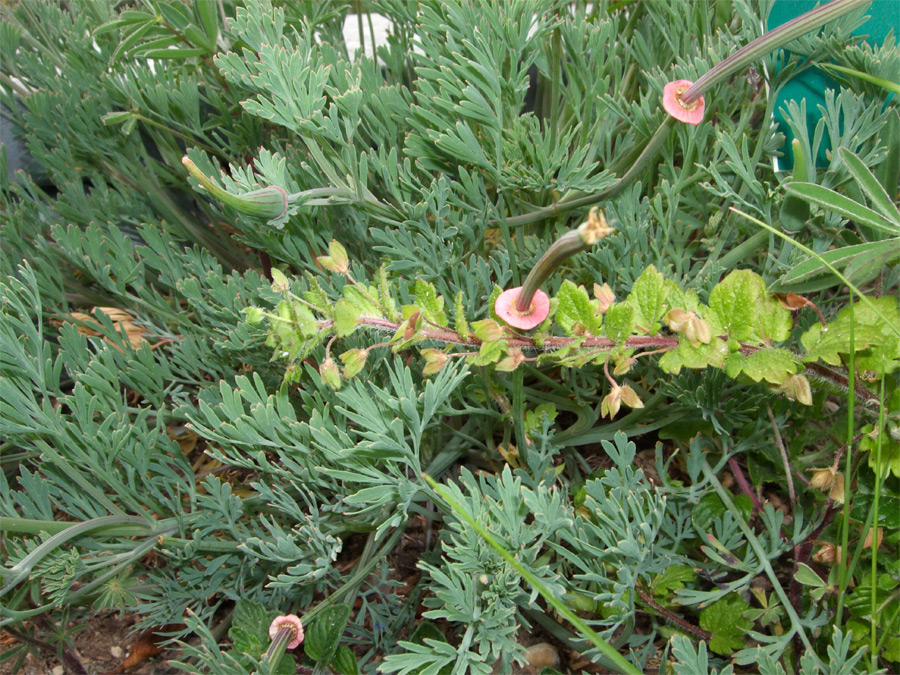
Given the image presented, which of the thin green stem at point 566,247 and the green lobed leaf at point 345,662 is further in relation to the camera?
the green lobed leaf at point 345,662

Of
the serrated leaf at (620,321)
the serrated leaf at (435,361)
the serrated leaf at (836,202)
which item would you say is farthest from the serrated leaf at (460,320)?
the serrated leaf at (836,202)

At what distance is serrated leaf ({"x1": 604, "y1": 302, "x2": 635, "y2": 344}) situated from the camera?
573 millimetres

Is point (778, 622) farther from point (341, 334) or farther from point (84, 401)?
point (84, 401)

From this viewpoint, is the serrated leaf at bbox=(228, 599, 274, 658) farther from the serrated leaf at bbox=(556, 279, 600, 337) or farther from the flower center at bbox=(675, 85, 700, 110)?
the flower center at bbox=(675, 85, 700, 110)

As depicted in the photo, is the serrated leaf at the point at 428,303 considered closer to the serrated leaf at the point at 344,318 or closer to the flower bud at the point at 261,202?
the serrated leaf at the point at 344,318

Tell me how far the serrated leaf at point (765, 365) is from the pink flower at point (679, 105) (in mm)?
251

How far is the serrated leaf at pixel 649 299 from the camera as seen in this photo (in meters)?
0.60

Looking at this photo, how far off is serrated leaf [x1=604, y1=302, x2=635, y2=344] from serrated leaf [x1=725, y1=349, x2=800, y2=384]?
107 millimetres

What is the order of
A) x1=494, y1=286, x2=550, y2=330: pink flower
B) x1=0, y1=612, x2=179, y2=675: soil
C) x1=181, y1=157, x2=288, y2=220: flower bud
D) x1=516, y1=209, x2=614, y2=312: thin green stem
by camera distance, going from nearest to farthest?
x1=516, y1=209, x2=614, y2=312: thin green stem → x1=494, y1=286, x2=550, y2=330: pink flower → x1=181, y1=157, x2=288, y2=220: flower bud → x1=0, y1=612, x2=179, y2=675: soil

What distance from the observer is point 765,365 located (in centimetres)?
61

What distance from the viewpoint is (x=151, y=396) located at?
0.94 m

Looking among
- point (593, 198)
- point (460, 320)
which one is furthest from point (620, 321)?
point (593, 198)

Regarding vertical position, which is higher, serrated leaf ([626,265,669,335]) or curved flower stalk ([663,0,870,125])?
curved flower stalk ([663,0,870,125])

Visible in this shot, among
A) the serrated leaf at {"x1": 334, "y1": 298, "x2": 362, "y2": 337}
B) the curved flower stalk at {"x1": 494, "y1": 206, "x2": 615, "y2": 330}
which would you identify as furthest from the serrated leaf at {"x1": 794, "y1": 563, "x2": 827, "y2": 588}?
the serrated leaf at {"x1": 334, "y1": 298, "x2": 362, "y2": 337}
